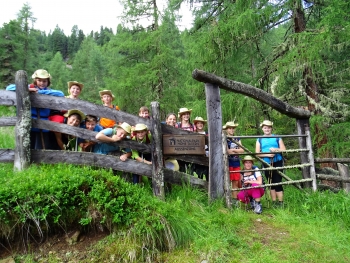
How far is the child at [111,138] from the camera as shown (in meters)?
3.98

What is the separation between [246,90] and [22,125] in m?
3.59

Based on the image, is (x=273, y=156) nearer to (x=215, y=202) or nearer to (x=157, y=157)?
(x=215, y=202)

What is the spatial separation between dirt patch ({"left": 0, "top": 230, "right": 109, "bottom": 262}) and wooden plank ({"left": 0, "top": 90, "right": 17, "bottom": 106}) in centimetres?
191

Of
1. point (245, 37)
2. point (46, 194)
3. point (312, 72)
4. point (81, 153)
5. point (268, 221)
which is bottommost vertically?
point (268, 221)

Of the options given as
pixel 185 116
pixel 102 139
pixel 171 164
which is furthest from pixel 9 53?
pixel 171 164

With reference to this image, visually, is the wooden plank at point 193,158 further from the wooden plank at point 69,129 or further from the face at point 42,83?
the face at point 42,83

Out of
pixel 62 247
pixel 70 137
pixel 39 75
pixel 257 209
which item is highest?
pixel 39 75

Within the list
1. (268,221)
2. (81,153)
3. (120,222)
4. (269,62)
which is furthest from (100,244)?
(269,62)

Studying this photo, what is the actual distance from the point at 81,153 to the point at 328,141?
6.62m

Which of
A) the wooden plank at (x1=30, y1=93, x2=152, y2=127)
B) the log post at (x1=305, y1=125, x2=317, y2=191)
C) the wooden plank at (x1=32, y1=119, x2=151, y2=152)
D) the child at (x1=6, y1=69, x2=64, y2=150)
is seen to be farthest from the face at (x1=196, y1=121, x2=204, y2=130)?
the child at (x1=6, y1=69, x2=64, y2=150)

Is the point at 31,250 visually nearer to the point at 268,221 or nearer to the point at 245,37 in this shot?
the point at 268,221

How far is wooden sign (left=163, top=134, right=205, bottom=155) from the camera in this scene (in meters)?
4.34

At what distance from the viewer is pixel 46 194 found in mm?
2932

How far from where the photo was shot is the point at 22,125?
3801mm
